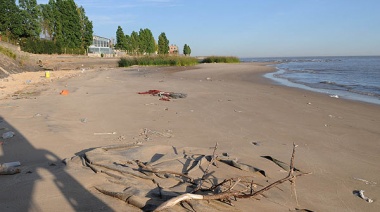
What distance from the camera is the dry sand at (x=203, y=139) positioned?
2.84 m

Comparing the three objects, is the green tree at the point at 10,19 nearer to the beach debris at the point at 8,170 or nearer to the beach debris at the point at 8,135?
the beach debris at the point at 8,135

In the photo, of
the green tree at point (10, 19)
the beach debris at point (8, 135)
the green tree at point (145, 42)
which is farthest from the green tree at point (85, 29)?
the beach debris at point (8, 135)

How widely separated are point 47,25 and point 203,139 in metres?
56.4

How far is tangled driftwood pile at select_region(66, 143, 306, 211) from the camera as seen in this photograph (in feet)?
8.33

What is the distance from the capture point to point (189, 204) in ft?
8.13

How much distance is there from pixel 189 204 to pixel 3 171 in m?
2.07

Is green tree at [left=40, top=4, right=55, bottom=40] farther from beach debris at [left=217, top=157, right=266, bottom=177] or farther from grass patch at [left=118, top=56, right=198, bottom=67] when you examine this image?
beach debris at [left=217, top=157, right=266, bottom=177]

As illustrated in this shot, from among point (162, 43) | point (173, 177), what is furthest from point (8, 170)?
point (162, 43)

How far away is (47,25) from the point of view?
5297 centimetres

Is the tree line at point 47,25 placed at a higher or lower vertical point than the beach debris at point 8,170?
higher

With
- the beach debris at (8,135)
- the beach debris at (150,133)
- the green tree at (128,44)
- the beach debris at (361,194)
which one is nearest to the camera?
the beach debris at (361,194)

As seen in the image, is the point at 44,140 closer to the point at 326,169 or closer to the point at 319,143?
the point at 326,169

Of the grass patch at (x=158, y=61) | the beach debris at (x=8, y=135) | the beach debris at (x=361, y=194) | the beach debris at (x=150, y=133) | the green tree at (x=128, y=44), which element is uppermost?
the green tree at (x=128, y=44)

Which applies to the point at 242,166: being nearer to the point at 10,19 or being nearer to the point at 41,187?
the point at 41,187
